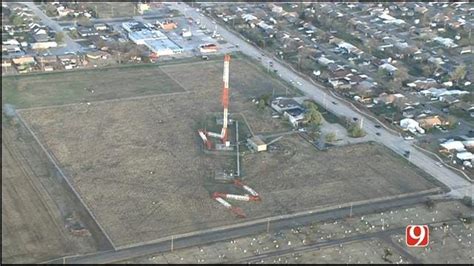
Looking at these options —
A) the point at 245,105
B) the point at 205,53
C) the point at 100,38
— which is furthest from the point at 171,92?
the point at 100,38

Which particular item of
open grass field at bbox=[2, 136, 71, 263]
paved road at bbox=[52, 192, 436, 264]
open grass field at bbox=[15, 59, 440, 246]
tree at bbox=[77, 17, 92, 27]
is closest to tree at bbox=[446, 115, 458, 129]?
open grass field at bbox=[15, 59, 440, 246]

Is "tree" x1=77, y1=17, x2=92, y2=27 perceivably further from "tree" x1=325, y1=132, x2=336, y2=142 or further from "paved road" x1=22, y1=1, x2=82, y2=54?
"tree" x1=325, y1=132, x2=336, y2=142

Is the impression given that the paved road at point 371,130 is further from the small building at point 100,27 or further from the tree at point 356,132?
A: the small building at point 100,27

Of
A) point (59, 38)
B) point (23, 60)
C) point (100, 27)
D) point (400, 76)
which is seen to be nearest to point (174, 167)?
point (23, 60)

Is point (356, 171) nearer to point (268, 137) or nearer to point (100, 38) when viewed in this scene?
point (268, 137)

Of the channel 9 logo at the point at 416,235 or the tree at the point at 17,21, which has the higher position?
the channel 9 logo at the point at 416,235

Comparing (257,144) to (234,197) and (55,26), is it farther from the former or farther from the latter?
(55,26)

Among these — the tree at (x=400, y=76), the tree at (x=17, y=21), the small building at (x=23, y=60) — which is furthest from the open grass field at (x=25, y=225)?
the tree at (x=17, y=21)
